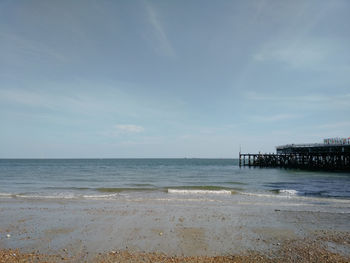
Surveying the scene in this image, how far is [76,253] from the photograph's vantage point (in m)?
7.20

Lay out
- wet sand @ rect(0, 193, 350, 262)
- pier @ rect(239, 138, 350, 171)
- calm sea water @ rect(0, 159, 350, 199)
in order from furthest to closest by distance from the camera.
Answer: pier @ rect(239, 138, 350, 171) → calm sea water @ rect(0, 159, 350, 199) → wet sand @ rect(0, 193, 350, 262)

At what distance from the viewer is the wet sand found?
707cm

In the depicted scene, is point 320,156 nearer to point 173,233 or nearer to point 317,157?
point 317,157

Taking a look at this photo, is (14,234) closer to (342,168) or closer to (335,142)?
(342,168)

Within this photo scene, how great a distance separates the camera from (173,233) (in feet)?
30.1

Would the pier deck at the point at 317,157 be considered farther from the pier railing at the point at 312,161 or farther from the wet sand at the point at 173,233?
the wet sand at the point at 173,233

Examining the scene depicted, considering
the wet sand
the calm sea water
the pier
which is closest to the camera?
the wet sand

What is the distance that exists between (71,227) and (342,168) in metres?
54.6

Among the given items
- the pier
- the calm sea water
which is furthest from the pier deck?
the calm sea water

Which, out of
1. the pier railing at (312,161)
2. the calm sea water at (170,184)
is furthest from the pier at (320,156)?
the calm sea water at (170,184)

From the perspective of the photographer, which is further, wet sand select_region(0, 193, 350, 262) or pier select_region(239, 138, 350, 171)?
pier select_region(239, 138, 350, 171)

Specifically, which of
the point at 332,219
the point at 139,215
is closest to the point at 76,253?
the point at 139,215

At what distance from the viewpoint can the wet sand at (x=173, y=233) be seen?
707cm

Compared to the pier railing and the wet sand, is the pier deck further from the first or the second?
the wet sand
